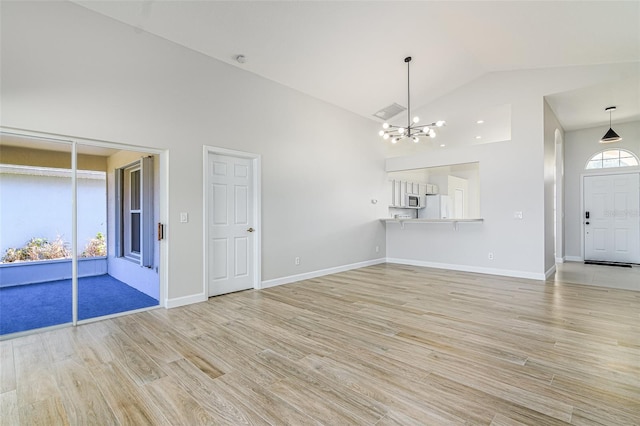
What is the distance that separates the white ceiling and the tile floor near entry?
3352mm

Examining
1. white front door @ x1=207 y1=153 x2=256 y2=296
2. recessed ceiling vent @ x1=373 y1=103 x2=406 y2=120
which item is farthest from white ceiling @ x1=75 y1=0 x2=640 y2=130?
white front door @ x1=207 y1=153 x2=256 y2=296

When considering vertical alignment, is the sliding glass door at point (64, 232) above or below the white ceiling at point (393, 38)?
below

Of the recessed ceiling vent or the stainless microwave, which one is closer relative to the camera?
the recessed ceiling vent

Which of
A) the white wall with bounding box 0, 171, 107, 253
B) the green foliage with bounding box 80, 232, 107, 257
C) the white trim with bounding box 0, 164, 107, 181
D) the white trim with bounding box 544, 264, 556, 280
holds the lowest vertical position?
the white trim with bounding box 544, 264, 556, 280

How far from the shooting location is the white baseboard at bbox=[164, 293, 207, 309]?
4.02 metres

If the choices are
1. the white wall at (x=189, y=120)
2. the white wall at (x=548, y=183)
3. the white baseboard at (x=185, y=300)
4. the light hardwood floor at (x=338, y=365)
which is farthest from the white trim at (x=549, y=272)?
the white baseboard at (x=185, y=300)

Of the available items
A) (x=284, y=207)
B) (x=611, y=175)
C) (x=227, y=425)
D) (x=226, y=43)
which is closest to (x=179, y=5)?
(x=226, y=43)

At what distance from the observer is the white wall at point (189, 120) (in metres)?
3.13

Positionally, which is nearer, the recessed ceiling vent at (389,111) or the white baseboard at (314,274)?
the white baseboard at (314,274)

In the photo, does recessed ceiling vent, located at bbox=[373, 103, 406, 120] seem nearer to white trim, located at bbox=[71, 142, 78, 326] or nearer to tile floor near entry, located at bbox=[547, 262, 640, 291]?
tile floor near entry, located at bbox=[547, 262, 640, 291]

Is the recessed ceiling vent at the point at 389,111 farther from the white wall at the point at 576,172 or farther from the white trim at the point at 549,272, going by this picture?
the white wall at the point at 576,172

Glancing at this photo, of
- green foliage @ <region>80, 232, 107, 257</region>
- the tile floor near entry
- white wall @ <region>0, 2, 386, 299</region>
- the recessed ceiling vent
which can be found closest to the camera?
white wall @ <region>0, 2, 386, 299</region>

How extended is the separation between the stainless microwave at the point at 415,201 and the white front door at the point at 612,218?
12.9 feet

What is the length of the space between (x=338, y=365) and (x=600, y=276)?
6.29 meters
